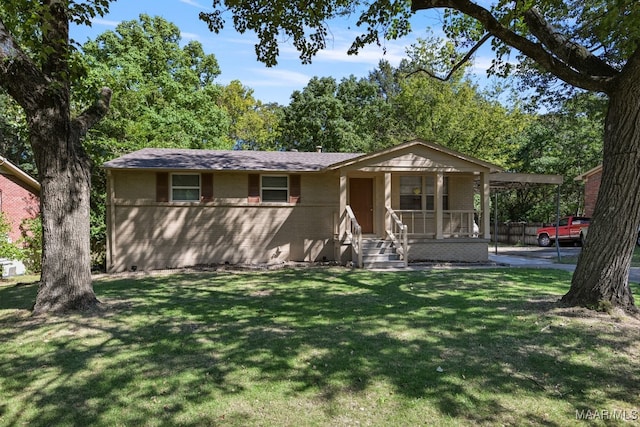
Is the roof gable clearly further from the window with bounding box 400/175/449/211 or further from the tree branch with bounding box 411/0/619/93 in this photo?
the tree branch with bounding box 411/0/619/93

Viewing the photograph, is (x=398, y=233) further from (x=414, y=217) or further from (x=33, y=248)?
(x=33, y=248)

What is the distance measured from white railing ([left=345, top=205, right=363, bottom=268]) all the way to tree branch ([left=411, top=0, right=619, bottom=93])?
6253 mm

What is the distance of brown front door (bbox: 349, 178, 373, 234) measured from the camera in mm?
→ 14375

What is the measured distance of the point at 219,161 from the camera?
1356cm

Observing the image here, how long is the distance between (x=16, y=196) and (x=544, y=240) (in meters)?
24.6

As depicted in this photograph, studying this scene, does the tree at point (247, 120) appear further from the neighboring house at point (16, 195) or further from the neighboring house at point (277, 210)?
the neighboring house at point (277, 210)

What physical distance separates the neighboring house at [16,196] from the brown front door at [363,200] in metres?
11.7

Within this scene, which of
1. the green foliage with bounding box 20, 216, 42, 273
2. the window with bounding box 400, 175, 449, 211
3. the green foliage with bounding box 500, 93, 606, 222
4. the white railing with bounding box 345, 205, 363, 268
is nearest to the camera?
the white railing with bounding box 345, 205, 363, 268

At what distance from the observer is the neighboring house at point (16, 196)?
15.5 meters

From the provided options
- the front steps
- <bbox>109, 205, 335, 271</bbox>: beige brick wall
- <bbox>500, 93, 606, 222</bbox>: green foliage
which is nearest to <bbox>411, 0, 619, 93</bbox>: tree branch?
the front steps

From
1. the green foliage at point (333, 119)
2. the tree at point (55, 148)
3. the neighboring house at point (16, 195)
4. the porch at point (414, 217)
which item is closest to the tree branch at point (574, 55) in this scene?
the porch at point (414, 217)

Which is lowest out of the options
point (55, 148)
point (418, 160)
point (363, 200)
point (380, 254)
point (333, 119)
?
point (380, 254)

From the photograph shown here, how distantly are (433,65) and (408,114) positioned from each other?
3303mm

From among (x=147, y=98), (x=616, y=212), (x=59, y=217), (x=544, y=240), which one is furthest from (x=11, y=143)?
(x=616, y=212)
